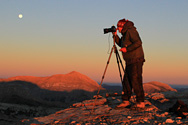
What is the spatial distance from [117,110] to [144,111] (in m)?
0.91

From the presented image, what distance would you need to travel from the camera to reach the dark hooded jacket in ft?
20.2

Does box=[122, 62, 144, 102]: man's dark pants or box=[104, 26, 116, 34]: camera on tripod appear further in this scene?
box=[104, 26, 116, 34]: camera on tripod

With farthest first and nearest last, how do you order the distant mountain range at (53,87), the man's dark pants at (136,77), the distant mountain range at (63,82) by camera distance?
the distant mountain range at (63,82), the distant mountain range at (53,87), the man's dark pants at (136,77)

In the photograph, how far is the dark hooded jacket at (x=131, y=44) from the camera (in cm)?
617

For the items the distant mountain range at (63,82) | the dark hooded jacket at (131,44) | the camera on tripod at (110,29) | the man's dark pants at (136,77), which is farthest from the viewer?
the distant mountain range at (63,82)

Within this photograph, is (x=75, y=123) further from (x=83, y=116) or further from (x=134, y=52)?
(x=134, y=52)

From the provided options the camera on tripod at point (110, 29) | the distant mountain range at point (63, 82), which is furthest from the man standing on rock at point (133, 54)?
the distant mountain range at point (63, 82)

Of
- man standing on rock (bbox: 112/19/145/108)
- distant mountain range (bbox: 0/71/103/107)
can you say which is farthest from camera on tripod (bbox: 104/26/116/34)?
distant mountain range (bbox: 0/71/103/107)

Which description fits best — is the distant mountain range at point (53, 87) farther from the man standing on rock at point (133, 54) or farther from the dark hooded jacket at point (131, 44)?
the dark hooded jacket at point (131, 44)

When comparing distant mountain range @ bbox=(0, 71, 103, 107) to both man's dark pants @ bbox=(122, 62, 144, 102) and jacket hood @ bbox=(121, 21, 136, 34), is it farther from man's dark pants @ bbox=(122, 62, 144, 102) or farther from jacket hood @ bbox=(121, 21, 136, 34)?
jacket hood @ bbox=(121, 21, 136, 34)

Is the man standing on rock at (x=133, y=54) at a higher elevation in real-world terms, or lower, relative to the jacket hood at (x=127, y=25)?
lower

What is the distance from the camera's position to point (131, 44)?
617 centimetres

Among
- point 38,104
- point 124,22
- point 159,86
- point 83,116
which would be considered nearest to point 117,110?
point 83,116

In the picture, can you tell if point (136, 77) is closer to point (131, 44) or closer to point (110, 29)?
point (131, 44)
